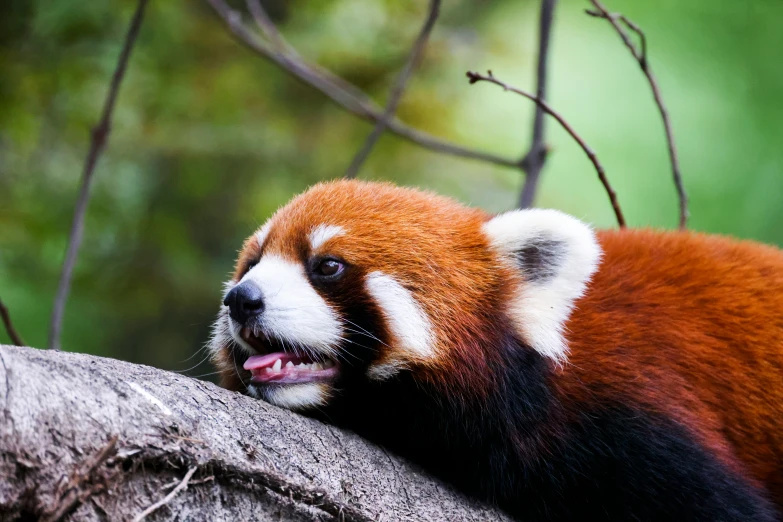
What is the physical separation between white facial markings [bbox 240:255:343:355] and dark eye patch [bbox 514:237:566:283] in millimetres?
606

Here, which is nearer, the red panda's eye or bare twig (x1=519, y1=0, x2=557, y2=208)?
the red panda's eye

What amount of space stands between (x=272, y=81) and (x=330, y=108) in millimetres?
421

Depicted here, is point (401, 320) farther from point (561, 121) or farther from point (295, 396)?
point (561, 121)

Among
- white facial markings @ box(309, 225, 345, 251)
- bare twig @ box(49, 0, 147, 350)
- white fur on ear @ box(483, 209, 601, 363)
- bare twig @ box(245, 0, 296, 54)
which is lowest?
bare twig @ box(49, 0, 147, 350)

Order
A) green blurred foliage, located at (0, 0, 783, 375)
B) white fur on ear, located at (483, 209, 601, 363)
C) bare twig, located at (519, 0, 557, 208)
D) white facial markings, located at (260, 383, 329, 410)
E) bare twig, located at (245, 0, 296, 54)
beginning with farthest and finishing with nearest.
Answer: green blurred foliage, located at (0, 0, 783, 375), bare twig, located at (245, 0, 296, 54), bare twig, located at (519, 0, 557, 208), white fur on ear, located at (483, 209, 601, 363), white facial markings, located at (260, 383, 329, 410)

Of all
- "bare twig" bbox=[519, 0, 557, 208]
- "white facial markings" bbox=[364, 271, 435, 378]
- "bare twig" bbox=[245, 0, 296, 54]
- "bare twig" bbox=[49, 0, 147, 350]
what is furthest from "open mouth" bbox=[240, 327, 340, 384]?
"bare twig" bbox=[245, 0, 296, 54]

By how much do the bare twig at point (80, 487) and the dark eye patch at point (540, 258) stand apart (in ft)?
4.38

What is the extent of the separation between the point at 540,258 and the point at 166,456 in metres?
1.28

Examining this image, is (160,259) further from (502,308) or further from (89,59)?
(502,308)

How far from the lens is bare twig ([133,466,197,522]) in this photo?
1.61 metres

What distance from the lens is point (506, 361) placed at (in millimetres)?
2318

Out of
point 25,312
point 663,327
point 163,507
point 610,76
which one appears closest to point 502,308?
point 663,327

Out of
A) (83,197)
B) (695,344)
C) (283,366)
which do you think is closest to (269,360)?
(283,366)

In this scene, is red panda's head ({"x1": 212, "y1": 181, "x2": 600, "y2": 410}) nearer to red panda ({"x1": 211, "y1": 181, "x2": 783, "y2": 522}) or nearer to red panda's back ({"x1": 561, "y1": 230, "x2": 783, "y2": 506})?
red panda ({"x1": 211, "y1": 181, "x2": 783, "y2": 522})
